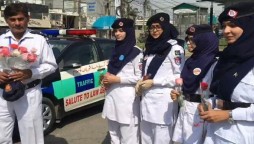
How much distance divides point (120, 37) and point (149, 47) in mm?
411

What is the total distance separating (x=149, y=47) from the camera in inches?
144

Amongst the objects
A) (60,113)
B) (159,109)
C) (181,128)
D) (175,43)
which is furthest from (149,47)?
(60,113)

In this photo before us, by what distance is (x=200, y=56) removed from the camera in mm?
3082

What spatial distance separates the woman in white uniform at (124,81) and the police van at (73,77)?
1.68 m

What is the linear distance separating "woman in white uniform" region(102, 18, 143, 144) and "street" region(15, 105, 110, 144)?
4.20 feet

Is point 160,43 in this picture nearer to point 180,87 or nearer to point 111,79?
point 180,87

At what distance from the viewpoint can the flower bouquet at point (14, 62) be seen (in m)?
2.93

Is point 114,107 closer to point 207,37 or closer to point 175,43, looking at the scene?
point 175,43

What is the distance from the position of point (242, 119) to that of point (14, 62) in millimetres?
1901

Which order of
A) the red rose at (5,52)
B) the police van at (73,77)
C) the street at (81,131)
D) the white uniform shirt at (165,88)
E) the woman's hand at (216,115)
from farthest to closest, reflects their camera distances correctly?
1. the police van at (73,77)
2. the street at (81,131)
3. the white uniform shirt at (165,88)
4. the red rose at (5,52)
5. the woman's hand at (216,115)

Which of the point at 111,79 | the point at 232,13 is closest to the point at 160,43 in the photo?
the point at 111,79

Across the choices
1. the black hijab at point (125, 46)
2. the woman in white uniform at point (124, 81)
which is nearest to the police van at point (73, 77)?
the woman in white uniform at point (124, 81)

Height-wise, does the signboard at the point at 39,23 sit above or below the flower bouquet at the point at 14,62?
above

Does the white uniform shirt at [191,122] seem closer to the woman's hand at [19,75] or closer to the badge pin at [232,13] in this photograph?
the badge pin at [232,13]
